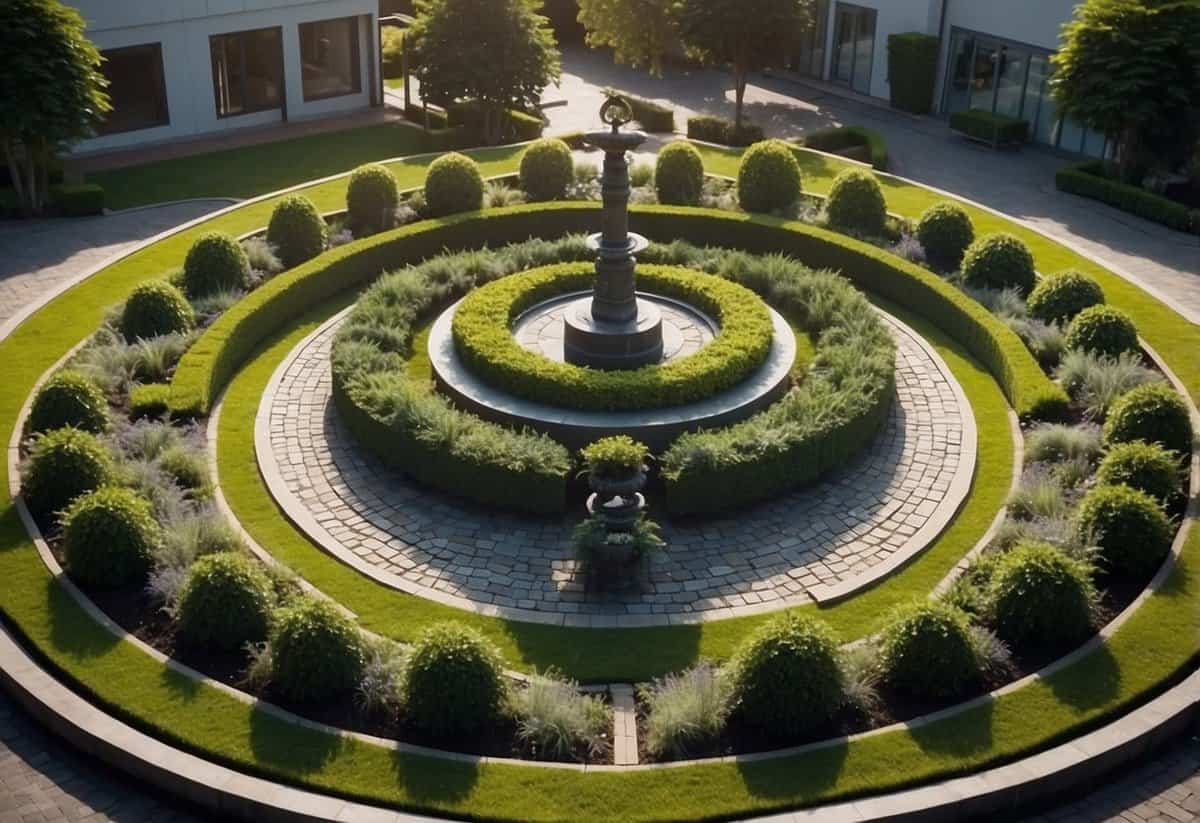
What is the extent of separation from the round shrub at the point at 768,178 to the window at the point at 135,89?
18708mm

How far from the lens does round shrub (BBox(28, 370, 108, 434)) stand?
65.4ft

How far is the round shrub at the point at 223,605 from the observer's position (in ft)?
52.0

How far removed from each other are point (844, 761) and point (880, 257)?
15222 mm

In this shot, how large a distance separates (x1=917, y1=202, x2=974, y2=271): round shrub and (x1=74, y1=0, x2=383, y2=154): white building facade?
22.1 m

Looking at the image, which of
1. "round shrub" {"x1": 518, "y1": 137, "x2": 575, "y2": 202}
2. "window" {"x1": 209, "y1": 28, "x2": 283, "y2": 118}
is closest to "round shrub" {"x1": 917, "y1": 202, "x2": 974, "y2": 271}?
"round shrub" {"x1": 518, "y1": 137, "x2": 575, "y2": 202}

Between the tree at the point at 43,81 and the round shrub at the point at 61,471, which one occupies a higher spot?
the tree at the point at 43,81

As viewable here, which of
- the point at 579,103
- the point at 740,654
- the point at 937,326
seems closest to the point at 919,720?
the point at 740,654

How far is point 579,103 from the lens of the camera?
4497 centimetres

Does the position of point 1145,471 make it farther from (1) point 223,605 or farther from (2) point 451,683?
(1) point 223,605

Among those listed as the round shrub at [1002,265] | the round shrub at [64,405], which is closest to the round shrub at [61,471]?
the round shrub at [64,405]

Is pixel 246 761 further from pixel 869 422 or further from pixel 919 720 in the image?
pixel 869 422

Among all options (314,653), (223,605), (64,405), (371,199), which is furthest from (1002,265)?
(64,405)

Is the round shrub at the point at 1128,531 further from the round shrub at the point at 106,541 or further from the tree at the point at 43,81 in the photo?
the tree at the point at 43,81

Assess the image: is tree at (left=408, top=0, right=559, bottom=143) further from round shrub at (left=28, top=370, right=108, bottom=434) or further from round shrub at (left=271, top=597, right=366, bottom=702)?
round shrub at (left=271, top=597, right=366, bottom=702)
